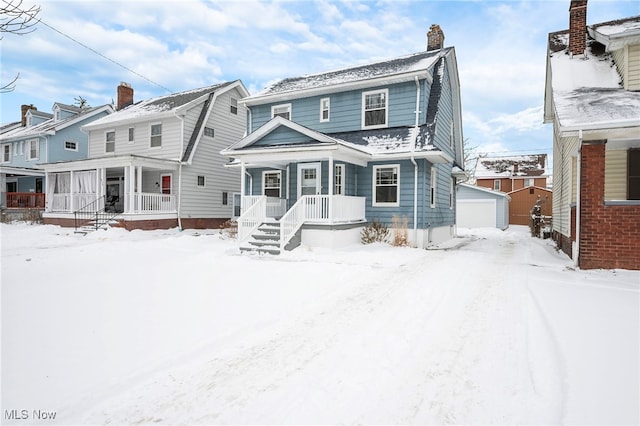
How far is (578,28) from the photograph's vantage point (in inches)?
503

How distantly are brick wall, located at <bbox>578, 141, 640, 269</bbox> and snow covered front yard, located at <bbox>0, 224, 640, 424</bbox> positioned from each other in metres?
0.53

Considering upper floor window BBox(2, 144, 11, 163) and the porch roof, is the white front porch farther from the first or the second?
upper floor window BBox(2, 144, 11, 163)

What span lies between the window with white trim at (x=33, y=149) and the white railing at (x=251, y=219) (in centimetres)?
2364

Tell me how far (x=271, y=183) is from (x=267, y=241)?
Answer: 4978 millimetres

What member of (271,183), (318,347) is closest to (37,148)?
(271,183)

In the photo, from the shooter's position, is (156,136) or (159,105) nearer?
(156,136)

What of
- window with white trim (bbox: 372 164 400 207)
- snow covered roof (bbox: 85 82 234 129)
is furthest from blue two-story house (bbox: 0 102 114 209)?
window with white trim (bbox: 372 164 400 207)

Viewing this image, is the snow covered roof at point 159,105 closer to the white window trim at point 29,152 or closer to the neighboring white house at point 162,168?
the neighboring white house at point 162,168

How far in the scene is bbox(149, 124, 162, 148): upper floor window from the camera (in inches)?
800

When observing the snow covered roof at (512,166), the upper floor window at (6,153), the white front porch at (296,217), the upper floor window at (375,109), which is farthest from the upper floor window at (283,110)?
the snow covered roof at (512,166)

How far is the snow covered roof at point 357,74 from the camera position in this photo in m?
14.5

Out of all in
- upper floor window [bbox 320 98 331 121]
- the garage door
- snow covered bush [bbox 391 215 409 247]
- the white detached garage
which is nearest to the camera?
snow covered bush [bbox 391 215 409 247]

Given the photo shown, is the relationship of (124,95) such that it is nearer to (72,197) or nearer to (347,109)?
(72,197)

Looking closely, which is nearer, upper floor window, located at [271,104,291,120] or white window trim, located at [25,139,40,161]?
upper floor window, located at [271,104,291,120]
